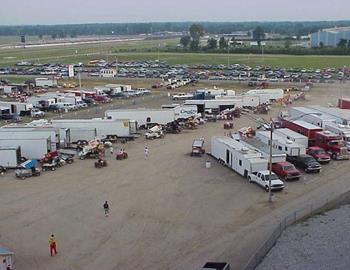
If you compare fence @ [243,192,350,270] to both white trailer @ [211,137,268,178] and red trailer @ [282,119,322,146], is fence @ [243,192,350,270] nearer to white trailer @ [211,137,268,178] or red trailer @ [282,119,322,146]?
white trailer @ [211,137,268,178]

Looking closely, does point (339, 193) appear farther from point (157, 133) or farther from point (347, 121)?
point (157, 133)

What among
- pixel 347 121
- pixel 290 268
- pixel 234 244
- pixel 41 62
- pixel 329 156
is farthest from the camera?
pixel 41 62

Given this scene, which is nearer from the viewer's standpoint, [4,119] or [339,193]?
[339,193]

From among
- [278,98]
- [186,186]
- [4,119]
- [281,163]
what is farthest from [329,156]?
[4,119]

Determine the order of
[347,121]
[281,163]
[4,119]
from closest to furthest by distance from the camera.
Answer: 1. [281,163]
2. [347,121]
3. [4,119]

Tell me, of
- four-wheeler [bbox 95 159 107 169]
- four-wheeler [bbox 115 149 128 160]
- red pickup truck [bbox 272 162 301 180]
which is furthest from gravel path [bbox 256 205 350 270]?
four-wheeler [bbox 115 149 128 160]
